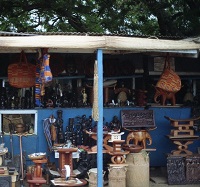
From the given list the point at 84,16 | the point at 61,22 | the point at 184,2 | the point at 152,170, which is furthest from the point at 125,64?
the point at 61,22

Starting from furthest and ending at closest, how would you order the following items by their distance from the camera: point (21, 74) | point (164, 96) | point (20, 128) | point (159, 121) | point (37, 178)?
point (159, 121)
point (164, 96)
point (20, 128)
point (21, 74)
point (37, 178)

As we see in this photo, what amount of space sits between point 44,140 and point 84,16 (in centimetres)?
624

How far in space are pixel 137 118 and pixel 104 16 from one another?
21.0 feet

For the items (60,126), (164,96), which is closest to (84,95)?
(60,126)

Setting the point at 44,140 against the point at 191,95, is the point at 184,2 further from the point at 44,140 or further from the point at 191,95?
the point at 44,140

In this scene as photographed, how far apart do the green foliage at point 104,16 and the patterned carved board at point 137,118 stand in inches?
140

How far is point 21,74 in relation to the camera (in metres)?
8.14

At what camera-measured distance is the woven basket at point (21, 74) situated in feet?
26.6

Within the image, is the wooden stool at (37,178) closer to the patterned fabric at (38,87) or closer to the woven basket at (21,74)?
the patterned fabric at (38,87)

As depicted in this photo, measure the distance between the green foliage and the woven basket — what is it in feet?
13.8

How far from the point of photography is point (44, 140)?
8758 mm

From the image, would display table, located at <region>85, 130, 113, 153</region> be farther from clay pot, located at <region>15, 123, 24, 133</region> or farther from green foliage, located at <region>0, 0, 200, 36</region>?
green foliage, located at <region>0, 0, 200, 36</region>

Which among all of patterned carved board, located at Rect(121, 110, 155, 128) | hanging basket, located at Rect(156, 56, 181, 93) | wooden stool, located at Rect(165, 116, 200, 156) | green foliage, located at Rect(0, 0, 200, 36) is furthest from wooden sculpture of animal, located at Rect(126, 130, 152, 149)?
green foliage, located at Rect(0, 0, 200, 36)

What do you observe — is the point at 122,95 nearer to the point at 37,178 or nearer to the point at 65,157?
the point at 65,157
